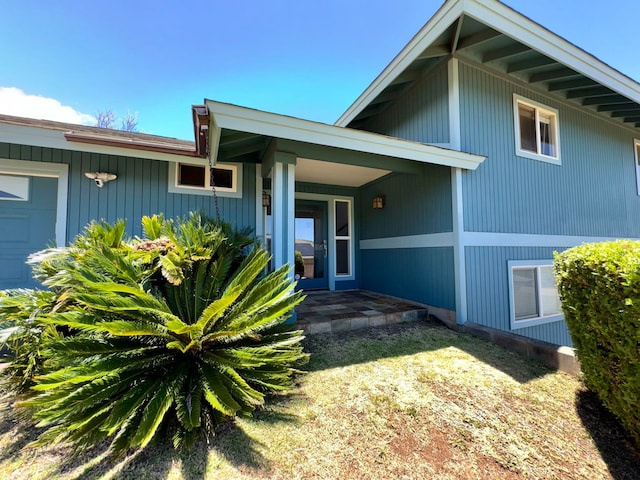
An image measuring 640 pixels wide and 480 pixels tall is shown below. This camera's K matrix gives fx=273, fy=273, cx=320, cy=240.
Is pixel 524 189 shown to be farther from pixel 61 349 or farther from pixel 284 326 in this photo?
pixel 61 349

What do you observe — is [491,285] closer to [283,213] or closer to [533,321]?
[533,321]

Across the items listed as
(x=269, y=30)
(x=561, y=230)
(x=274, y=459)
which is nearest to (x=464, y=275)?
(x=561, y=230)

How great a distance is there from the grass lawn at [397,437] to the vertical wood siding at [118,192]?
2641 mm

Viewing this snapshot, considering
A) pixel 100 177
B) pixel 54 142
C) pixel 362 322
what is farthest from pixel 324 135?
pixel 54 142

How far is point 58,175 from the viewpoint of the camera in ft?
12.9

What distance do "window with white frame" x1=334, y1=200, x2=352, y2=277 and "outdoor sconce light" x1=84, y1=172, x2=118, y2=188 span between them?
14.1 ft

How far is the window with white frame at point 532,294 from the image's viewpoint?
186 inches

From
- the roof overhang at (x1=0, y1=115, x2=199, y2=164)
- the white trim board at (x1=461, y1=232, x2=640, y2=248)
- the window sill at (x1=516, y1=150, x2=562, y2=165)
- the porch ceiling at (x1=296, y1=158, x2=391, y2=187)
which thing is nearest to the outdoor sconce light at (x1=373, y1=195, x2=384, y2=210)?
the porch ceiling at (x1=296, y1=158, x2=391, y2=187)

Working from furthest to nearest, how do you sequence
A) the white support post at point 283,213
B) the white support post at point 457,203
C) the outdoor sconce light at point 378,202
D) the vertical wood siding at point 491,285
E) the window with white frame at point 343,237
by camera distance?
the window with white frame at point 343,237 < the outdoor sconce light at point 378,202 < the vertical wood siding at point 491,285 < the white support post at point 457,203 < the white support post at point 283,213

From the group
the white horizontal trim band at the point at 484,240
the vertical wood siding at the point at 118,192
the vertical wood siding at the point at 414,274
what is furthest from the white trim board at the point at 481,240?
the vertical wood siding at the point at 118,192

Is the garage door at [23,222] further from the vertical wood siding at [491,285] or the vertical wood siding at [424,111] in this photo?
the vertical wood siding at [491,285]

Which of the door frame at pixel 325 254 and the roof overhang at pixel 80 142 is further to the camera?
the door frame at pixel 325 254

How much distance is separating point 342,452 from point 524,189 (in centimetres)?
534

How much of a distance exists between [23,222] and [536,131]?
868cm
